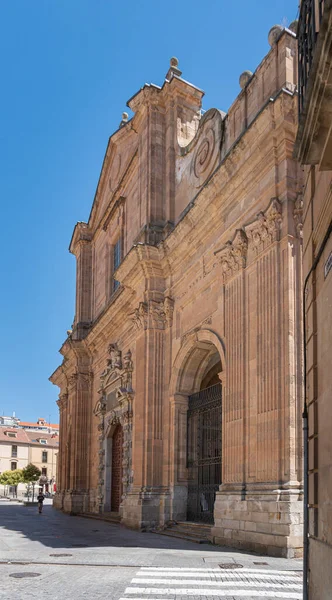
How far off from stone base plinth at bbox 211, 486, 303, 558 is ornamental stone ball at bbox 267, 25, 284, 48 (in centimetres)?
930

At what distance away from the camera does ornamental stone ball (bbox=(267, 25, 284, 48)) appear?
14.2 metres

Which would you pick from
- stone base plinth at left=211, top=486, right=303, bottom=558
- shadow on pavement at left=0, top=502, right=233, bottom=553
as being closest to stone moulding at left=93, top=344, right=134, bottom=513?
shadow on pavement at left=0, top=502, right=233, bottom=553

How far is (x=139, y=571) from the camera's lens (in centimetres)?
995

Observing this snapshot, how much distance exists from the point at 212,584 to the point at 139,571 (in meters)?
1.59

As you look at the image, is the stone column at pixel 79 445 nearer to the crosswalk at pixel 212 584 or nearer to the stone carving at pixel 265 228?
the stone carving at pixel 265 228

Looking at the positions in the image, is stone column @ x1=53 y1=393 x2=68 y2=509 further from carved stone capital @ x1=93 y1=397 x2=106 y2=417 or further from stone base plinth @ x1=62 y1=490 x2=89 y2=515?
carved stone capital @ x1=93 y1=397 x2=106 y2=417

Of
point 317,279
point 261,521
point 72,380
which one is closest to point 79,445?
point 72,380

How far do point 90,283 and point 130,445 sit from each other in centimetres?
1292

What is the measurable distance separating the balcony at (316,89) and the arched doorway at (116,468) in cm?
2003

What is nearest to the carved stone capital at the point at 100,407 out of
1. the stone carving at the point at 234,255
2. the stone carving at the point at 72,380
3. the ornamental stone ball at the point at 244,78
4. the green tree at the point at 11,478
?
the stone carving at the point at 72,380

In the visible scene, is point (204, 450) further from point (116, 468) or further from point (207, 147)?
point (116, 468)

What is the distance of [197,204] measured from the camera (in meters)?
16.7

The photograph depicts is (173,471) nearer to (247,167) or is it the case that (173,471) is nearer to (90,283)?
(247,167)

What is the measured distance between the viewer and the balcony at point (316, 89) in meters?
4.65
